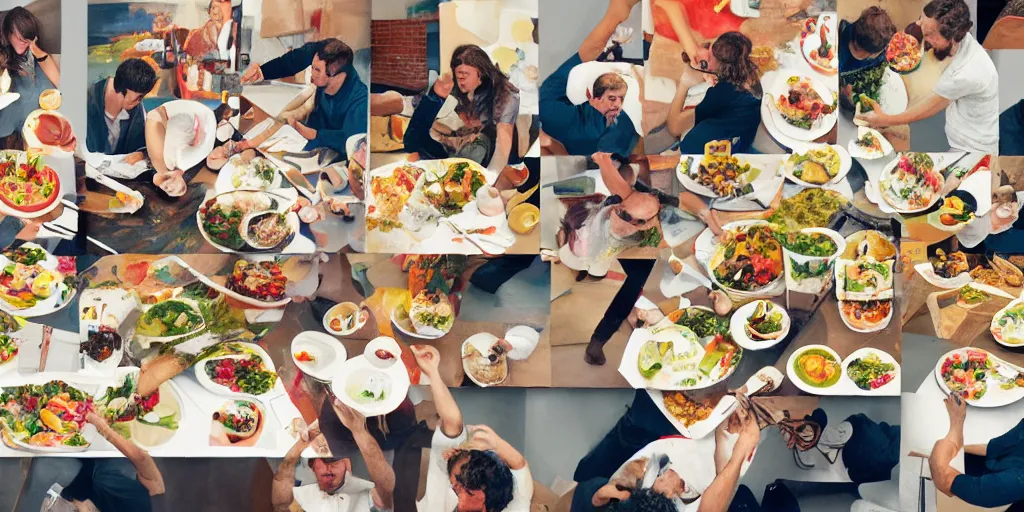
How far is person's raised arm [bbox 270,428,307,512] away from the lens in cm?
329

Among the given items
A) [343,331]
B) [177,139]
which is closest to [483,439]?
[343,331]

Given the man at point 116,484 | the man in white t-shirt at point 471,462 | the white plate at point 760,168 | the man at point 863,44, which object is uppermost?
the man at point 863,44

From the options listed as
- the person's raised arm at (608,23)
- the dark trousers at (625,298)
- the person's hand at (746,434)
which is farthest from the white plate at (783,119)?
the person's hand at (746,434)

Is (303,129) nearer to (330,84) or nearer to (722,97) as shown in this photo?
(330,84)

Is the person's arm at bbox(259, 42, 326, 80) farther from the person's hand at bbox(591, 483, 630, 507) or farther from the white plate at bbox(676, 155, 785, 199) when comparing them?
the person's hand at bbox(591, 483, 630, 507)

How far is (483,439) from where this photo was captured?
329 cm

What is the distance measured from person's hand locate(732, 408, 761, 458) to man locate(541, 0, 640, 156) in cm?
120

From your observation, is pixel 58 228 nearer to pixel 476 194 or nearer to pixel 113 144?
pixel 113 144

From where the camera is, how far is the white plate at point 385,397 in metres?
3.29

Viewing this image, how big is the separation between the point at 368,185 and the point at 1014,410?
285cm

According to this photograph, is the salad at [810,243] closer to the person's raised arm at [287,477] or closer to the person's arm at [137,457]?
the person's raised arm at [287,477]

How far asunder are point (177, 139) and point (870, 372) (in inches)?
120

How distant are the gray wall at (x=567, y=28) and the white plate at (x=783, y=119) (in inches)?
22.3

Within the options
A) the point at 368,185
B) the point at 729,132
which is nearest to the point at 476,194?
the point at 368,185
